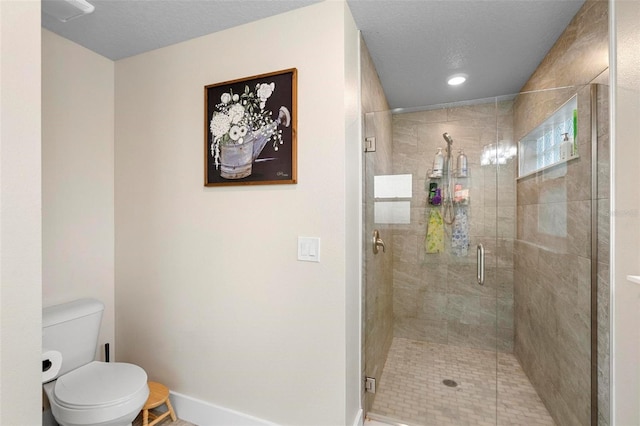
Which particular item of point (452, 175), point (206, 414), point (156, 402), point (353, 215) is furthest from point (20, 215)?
point (452, 175)

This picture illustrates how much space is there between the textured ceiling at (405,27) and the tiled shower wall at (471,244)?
399 mm

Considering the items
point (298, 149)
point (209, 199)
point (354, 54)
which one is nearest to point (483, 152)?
point (354, 54)

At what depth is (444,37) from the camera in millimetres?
1754

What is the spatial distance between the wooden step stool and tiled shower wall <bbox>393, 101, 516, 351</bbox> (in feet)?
4.90

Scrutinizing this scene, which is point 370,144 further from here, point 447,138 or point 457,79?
point 457,79

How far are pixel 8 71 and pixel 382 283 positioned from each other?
195 centimetres

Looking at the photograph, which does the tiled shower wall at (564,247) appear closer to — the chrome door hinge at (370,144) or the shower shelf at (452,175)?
the shower shelf at (452,175)

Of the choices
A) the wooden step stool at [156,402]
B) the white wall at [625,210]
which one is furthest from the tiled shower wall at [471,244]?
the wooden step stool at [156,402]

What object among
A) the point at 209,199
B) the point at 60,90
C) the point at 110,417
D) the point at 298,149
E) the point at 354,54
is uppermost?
the point at 354,54

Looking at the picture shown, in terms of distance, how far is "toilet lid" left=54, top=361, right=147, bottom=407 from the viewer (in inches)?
54.5

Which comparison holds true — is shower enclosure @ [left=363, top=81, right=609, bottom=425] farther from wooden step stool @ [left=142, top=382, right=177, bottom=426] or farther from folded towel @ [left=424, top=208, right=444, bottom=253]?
wooden step stool @ [left=142, top=382, right=177, bottom=426]

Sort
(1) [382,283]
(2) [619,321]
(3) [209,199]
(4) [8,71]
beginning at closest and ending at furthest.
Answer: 1. (4) [8,71]
2. (2) [619,321]
3. (3) [209,199]
4. (1) [382,283]

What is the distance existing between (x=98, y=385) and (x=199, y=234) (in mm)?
891

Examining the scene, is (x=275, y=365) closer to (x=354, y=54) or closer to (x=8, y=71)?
(x=8, y=71)
